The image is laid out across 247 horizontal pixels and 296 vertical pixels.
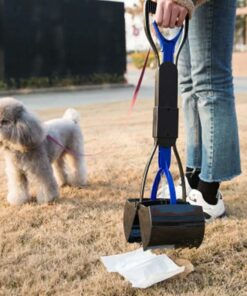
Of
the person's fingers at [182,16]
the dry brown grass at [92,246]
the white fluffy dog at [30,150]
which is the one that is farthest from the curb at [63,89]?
the person's fingers at [182,16]

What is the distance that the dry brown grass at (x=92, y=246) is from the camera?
162 centimetres

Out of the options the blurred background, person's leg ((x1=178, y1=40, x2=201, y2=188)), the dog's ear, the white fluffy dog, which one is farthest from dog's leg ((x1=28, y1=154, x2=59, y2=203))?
the blurred background

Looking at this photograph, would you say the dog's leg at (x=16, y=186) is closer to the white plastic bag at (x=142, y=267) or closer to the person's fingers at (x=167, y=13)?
the white plastic bag at (x=142, y=267)

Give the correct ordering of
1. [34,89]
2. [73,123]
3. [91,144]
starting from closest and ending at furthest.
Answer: [73,123], [91,144], [34,89]

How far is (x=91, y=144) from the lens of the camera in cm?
448

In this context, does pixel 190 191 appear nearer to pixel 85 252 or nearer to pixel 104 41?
pixel 85 252

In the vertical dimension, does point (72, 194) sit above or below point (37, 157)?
below

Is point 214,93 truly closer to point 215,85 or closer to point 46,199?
point 215,85

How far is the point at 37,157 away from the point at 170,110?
137cm

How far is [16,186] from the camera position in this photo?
271 centimetres

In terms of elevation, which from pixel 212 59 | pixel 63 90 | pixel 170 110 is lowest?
pixel 63 90

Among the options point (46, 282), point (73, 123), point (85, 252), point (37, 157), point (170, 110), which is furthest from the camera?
point (73, 123)

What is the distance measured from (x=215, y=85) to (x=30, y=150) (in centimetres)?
116

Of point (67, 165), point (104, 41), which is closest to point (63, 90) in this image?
point (104, 41)
